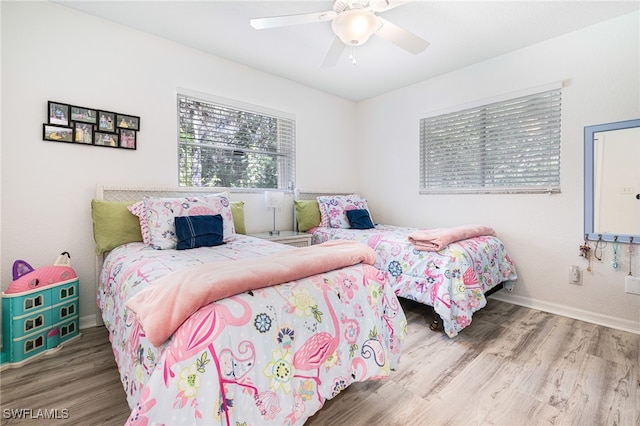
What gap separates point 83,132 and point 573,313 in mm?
4447

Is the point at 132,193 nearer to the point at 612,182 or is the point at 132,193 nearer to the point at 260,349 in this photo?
the point at 260,349

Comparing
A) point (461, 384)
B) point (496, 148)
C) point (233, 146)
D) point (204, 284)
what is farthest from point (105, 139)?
point (496, 148)

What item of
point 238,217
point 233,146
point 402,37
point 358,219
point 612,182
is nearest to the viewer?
point 402,37

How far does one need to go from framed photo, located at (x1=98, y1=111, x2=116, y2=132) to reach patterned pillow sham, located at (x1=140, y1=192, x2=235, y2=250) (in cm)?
72

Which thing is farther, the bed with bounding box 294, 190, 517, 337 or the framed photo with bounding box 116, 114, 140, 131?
the framed photo with bounding box 116, 114, 140, 131

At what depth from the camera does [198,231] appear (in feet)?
7.00

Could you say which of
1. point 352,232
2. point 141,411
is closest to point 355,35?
point 352,232

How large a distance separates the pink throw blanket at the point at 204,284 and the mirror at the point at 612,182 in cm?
248

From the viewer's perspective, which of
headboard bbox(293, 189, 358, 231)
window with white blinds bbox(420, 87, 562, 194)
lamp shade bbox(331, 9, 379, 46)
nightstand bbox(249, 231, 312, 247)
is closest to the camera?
lamp shade bbox(331, 9, 379, 46)

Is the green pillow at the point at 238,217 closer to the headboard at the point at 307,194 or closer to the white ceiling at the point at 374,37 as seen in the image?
the headboard at the point at 307,194

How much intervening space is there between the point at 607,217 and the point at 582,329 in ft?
3.13

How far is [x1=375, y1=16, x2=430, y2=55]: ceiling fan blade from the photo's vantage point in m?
1.88

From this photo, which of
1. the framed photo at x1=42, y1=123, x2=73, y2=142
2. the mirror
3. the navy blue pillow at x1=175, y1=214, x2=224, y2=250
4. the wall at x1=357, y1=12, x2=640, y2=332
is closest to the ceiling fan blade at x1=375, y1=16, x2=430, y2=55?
the wall at x1=357, y1=12, x2=640, y2=332

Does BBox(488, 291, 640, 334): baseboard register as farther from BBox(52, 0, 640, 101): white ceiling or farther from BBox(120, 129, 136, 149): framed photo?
BBox(120, 129, 136, 149): framed photo
